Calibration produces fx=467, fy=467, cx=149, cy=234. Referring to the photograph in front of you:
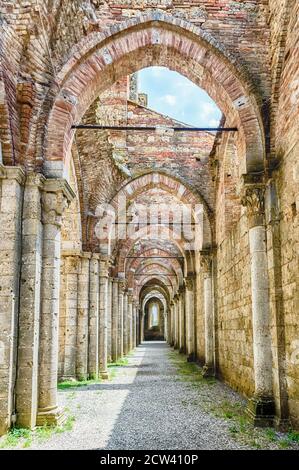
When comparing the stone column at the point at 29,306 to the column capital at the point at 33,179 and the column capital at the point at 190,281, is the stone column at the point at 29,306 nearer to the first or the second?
the column capital at the point at 33,179

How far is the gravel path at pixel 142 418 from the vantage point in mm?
5316

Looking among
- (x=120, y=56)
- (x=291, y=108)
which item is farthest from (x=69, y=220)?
(x=291, y=108)

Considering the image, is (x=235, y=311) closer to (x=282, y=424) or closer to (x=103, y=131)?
(x=282, y=424)

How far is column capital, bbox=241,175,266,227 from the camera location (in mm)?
6918

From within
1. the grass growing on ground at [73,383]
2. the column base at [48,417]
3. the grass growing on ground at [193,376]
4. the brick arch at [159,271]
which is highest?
the brick arch at [159,271]

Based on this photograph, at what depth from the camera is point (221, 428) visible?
6.14m

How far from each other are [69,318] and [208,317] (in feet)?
12.3

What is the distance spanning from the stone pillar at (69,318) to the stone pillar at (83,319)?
0.50ft

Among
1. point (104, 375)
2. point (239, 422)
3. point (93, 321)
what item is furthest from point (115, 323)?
point (239, 422)

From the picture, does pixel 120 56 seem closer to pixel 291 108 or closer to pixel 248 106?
pixel 248 106

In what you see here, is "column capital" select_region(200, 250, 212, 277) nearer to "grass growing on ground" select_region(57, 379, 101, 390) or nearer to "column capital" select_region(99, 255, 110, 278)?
"column capital" select_region(99, 255, 110, 278)

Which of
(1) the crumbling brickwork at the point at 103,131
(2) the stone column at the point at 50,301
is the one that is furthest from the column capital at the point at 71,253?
(2) the stone column at the point at 50,301

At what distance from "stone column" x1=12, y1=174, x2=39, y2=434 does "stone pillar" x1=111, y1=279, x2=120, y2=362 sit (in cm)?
1130
